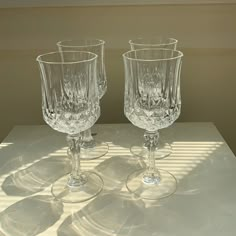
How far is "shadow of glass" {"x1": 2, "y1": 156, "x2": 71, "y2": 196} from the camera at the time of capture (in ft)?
2.44

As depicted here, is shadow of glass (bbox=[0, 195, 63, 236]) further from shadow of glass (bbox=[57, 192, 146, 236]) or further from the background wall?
the background wall

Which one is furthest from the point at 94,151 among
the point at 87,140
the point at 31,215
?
the point at 31,215

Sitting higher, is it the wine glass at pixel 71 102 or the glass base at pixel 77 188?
the wine glass at pixel 71 102

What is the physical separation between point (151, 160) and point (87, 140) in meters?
0.24

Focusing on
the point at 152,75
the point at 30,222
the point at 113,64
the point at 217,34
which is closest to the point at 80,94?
the point at 152,75

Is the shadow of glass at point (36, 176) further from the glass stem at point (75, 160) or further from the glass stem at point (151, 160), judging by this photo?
the glass stem at point (151, 160)

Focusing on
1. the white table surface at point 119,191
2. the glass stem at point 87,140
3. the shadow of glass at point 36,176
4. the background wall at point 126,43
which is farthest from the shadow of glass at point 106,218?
the background wall at point 126,43

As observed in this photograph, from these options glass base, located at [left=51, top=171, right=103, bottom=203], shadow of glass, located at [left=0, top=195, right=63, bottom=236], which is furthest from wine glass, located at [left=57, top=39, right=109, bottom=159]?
shadow of glass, located at [left=0, top=195, right=63, bottom=236]

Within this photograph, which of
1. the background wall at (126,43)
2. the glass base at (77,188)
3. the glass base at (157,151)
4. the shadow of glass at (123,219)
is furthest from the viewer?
the background wall at (126,43)

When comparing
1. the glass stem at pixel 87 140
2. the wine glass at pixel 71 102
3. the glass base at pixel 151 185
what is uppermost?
the wine glass at pixel 71 102

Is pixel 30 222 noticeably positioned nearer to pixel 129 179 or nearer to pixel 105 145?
pixel 129 179

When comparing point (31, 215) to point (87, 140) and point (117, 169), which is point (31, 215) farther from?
point (87, 140)

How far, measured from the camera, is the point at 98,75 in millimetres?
906

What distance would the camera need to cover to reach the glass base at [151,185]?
0.71 meters
